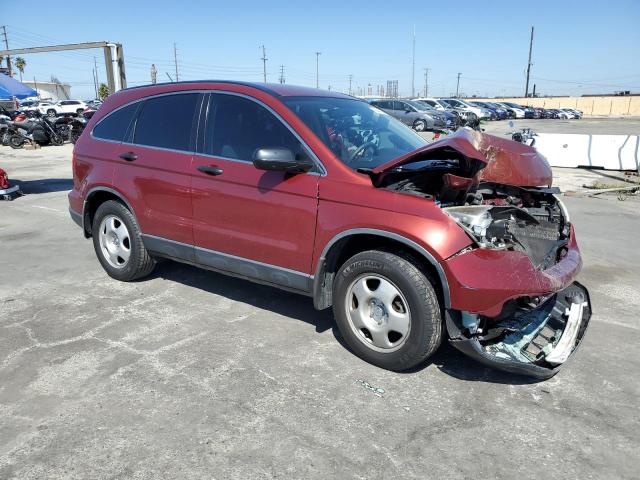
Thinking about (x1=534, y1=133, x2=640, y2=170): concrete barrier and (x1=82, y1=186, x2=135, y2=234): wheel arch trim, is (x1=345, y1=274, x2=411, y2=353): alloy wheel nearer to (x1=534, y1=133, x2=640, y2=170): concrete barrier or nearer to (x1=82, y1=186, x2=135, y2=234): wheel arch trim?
(x1=82, y1=186, x2=135, y2=234): wheel arch trim

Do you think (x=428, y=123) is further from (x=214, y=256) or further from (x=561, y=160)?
(x=214, y=256)

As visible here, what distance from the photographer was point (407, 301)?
3.21 m

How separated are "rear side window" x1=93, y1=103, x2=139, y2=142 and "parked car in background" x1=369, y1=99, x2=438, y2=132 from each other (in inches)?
873

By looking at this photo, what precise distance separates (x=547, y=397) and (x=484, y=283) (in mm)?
884

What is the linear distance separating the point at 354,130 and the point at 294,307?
1622 mm

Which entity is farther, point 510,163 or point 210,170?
point 210,170

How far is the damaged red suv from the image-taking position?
10.3 feet

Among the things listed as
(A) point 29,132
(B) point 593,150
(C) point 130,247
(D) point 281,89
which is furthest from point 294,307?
(A) point 29,132

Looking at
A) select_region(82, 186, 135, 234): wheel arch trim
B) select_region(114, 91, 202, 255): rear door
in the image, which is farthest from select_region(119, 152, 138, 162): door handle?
select_region(82, 186, 135, 234): wheel arch trim

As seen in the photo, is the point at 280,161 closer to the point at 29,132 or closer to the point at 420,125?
the point at 29,132

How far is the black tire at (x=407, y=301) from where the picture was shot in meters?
3.15

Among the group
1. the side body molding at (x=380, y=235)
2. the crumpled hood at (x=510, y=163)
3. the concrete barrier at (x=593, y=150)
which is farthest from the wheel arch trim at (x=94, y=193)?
the concrete barrier at (x=593, y=150)

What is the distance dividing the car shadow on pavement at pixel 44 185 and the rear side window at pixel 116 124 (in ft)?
20.9

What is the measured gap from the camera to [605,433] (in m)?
2.84
